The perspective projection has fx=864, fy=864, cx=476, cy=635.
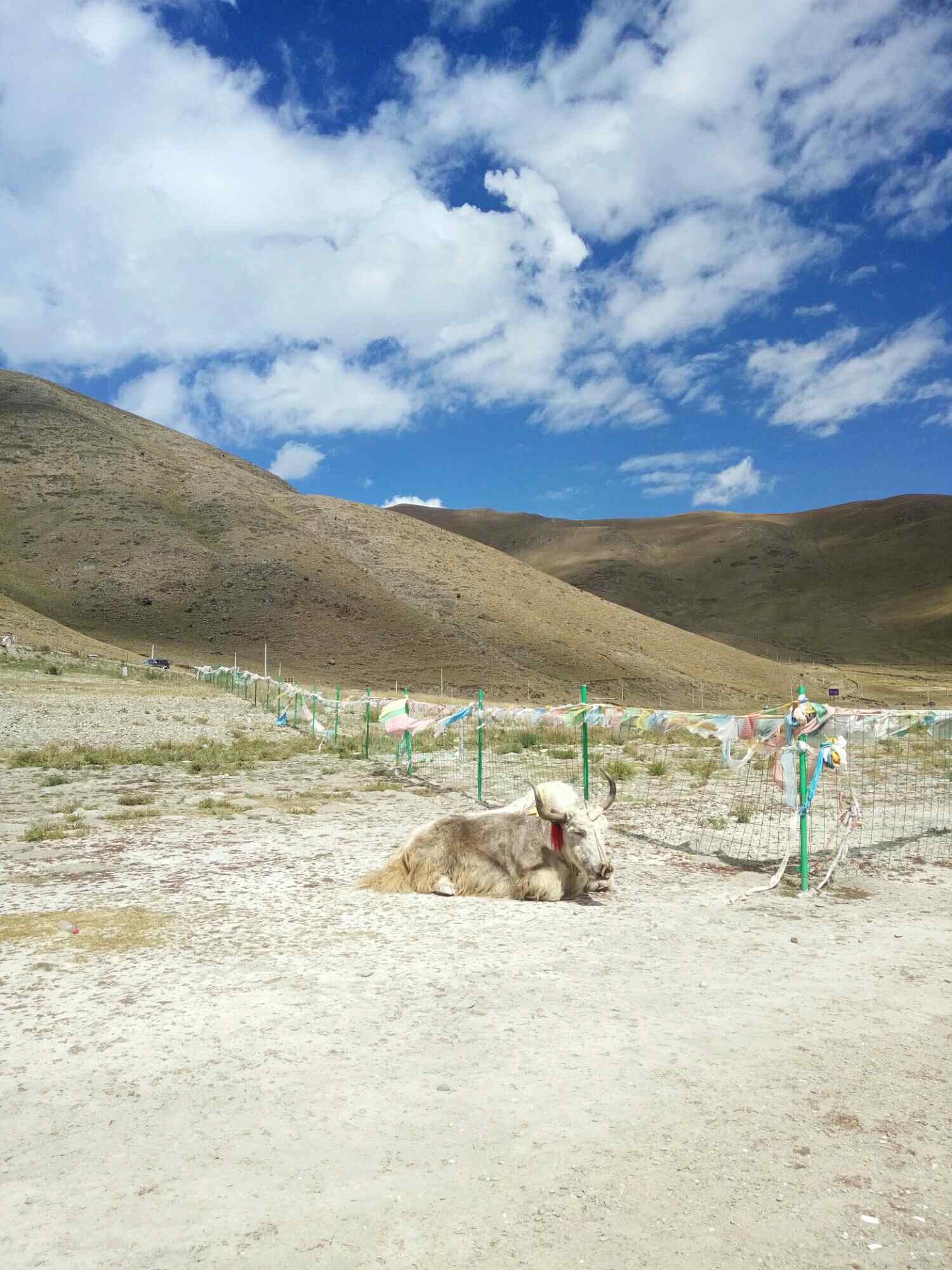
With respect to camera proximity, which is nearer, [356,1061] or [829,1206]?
[829,1206]

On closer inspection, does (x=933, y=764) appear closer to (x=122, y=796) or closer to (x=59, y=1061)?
(x=122, y=796)

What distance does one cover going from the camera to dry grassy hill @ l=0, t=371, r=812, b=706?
57.9 m

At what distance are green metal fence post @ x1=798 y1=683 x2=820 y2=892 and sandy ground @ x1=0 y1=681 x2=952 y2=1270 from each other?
0.90 feet

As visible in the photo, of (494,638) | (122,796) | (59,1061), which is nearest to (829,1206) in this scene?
(59,1061)

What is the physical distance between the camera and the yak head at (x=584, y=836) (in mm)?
7836

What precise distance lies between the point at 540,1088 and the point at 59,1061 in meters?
2.37

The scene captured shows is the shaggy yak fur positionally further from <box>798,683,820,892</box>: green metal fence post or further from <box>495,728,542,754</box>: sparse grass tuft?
<box>495,728,542,754</box>: sparse grass tuft

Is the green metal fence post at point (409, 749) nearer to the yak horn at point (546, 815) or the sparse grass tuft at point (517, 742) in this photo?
the sparse grass tuft at point (517, 742)

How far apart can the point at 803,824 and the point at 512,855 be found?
8.80ft

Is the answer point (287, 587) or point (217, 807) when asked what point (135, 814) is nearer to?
point (217, 807)

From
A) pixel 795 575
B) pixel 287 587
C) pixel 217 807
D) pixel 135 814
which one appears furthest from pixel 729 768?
pixel 795 575

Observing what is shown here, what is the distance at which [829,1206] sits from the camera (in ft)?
10.3

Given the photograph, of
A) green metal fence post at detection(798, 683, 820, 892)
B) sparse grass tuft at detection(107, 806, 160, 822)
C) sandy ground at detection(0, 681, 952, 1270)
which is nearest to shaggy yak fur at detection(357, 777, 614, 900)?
sandy ground at detection(0, 681, 952, 1270)

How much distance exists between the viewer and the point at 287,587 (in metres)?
63.9
